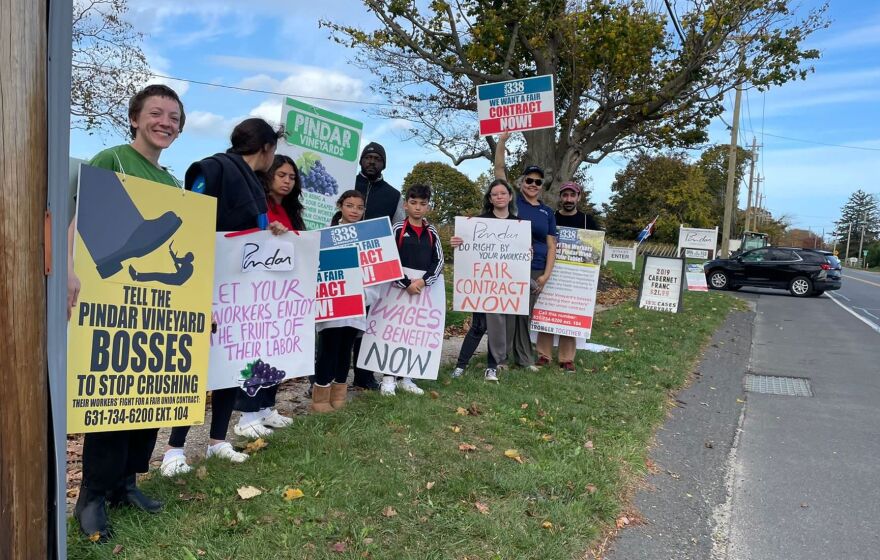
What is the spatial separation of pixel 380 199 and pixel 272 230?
1.98m

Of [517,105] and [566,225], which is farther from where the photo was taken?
[566,225]

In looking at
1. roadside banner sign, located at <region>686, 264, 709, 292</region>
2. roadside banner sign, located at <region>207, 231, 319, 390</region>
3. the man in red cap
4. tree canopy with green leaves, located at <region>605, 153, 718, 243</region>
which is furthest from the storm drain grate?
tree canopy with green leaves, located at <region>605, 153, 718, 243</region>

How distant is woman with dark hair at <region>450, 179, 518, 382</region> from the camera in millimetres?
6215

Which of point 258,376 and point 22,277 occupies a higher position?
point 22,277

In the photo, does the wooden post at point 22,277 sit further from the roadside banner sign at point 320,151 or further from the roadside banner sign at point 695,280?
the roadside banner sign at point 695,280

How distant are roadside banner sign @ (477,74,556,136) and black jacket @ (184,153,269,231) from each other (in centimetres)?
395

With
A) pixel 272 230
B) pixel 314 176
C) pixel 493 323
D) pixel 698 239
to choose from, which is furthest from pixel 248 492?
pixel 698 239

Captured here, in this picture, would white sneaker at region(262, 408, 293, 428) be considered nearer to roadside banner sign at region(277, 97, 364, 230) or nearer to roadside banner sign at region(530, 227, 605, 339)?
roadside banner sign at region(277, 97, 364, 230)

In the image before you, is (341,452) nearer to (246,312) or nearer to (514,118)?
(246,312)

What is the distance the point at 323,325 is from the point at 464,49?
12.9m

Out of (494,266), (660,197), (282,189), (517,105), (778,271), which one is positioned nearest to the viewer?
(282,189)

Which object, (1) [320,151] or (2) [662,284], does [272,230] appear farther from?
(2) [662,284]

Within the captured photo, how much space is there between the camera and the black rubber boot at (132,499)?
3072 millimetres

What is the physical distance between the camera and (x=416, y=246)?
547 cm
